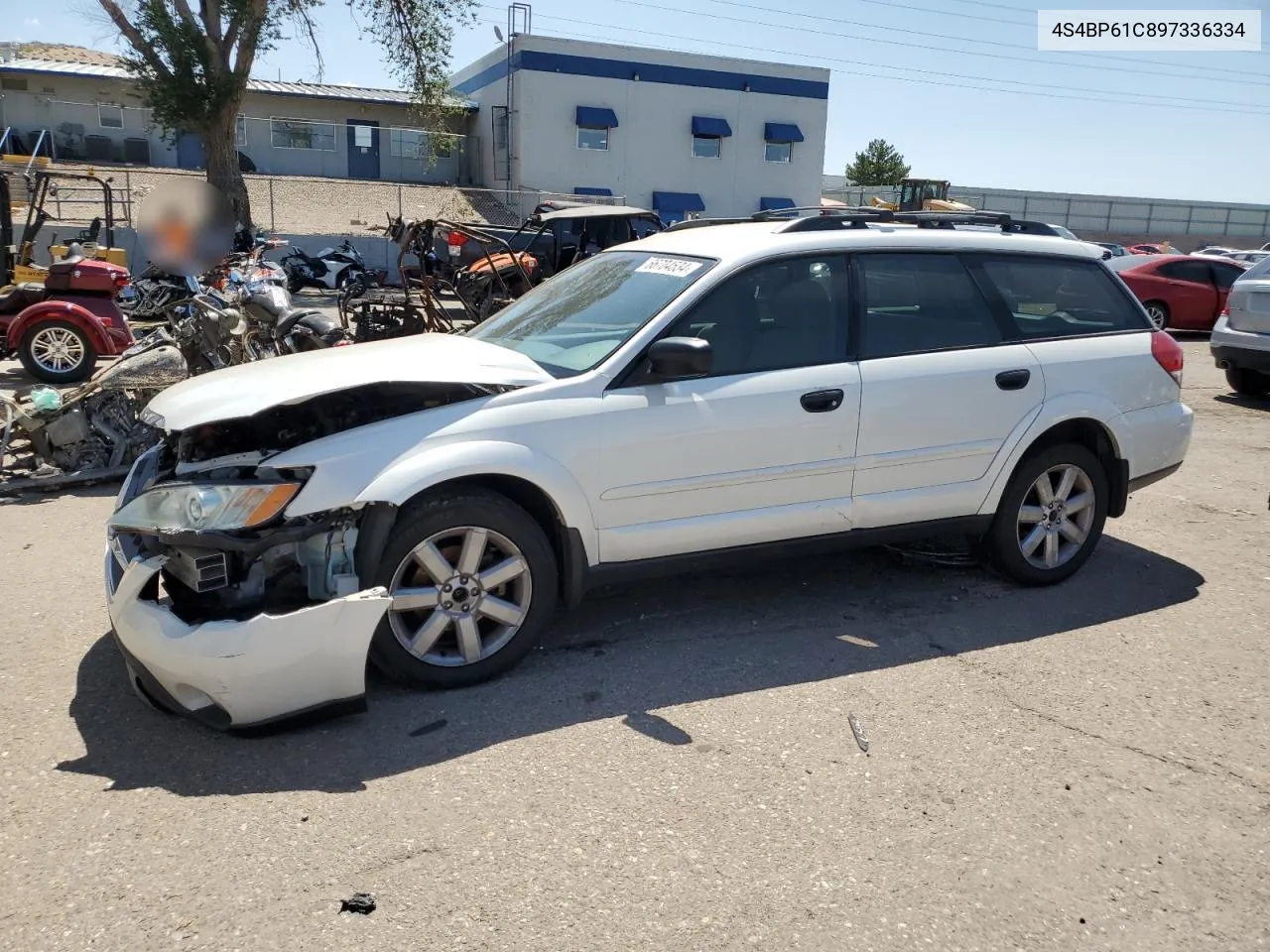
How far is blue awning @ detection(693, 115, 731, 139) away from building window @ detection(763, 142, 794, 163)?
6.86ft

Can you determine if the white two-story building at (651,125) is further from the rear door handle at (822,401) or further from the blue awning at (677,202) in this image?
the rear door handle at (822,401)

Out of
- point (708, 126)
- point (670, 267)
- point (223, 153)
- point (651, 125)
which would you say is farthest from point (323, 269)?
point (708, 126)

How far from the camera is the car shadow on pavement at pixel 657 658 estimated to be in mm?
3375

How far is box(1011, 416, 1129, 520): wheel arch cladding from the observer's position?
5094 mm

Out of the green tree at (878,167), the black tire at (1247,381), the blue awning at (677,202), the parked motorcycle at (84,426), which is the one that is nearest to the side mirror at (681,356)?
the parked motorcycle at (84,426)

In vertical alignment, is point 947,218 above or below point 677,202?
below

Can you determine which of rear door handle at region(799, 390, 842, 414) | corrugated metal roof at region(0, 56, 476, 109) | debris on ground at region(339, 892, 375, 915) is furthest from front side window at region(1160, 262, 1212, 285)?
corrugated metal roof at region(0, 56, 476, 109)

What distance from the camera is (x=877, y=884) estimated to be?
2.82m

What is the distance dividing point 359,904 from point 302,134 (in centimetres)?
3952

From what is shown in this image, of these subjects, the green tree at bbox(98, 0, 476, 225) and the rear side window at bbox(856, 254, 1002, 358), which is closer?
the rear side window at bbox(856, 254, 1002, 358)

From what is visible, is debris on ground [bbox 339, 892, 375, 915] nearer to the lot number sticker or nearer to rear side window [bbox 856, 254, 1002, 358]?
the lot number sticker

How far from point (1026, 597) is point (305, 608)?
355 centimetres

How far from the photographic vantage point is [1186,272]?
715 inches

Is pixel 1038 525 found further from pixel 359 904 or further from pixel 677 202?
pixel 677 202
